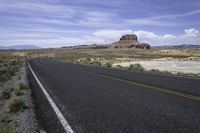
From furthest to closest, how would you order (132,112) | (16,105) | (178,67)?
(178,67) → (16,105) → (132,112)

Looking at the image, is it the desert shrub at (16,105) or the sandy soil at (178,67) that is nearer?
the desert shrub at (16,105)

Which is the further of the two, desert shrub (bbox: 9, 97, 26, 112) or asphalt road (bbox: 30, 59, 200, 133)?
desert shrub (bbox: 9, 97, 26, 112)

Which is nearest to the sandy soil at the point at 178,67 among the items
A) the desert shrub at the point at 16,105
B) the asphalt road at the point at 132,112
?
the asphalt road at the point at 132,112

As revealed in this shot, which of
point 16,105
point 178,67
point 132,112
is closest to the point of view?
point 132,112

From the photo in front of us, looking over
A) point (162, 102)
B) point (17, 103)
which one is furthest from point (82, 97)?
point (162, 102)

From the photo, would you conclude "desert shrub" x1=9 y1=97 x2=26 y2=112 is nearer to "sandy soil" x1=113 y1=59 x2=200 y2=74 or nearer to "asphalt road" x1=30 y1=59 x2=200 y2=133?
"asphalt road" x1=30 y1=59 x2=200 y2=133

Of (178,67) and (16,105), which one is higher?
(16,105)

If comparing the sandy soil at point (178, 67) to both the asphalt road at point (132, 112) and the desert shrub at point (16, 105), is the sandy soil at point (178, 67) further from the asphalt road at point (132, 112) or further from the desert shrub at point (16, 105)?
the desert shrub at point (16, 105)

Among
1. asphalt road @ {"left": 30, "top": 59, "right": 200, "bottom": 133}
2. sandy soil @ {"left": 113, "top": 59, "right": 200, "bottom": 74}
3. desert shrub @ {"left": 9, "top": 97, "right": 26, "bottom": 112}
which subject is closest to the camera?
asphalt road @ {"left": 30, "top": 59, "right": 200, "bottom": 133}

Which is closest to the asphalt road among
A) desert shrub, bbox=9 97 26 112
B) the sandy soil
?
desert shrub, bbox=9 97 26 112

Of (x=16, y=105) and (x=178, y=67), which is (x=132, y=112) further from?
(x=178, y=67)

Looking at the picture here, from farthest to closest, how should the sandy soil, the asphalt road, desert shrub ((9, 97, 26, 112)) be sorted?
the sandy soil, desert shrub ((9, 97, 26, 112)), the asphalt road

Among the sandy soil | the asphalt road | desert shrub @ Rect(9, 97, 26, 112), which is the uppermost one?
the asphalt road

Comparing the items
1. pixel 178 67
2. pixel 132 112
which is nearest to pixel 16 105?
pixel 132 112
